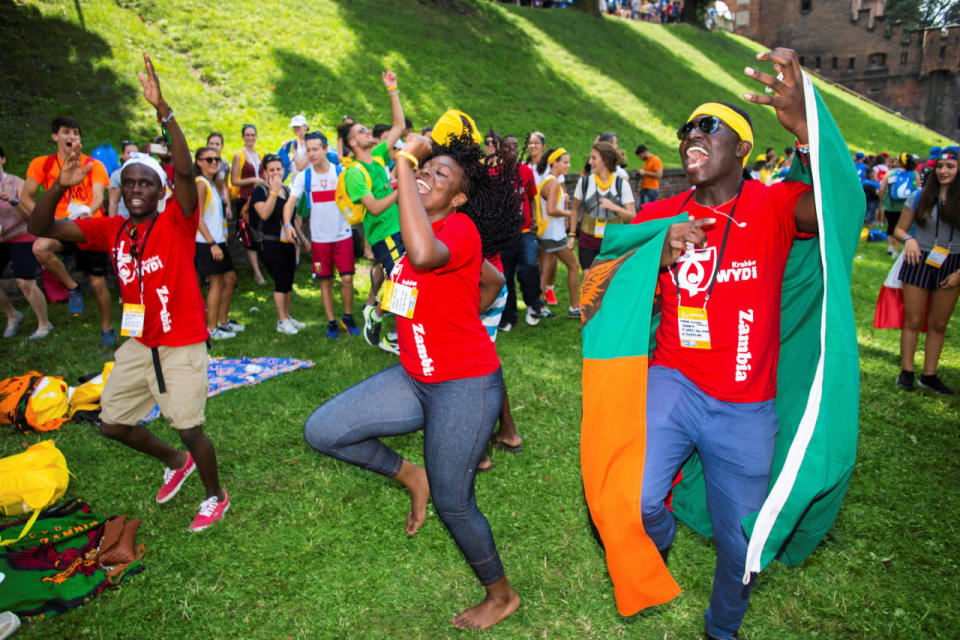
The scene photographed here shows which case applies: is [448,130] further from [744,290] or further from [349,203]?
[349,203]

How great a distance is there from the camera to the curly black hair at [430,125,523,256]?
319 cm

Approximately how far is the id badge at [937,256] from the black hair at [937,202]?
23cm

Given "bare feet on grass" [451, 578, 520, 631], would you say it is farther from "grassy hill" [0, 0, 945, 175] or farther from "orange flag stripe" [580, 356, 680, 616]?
"grassy hill" [0, 0, 945, 175]

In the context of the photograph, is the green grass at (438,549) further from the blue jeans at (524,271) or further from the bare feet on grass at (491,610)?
the blue jeans at (524,271)

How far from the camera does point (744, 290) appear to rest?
259 cm

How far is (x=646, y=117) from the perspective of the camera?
76.0 ft

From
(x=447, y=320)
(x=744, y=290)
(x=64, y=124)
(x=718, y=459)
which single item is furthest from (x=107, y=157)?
(x=718, y=459)

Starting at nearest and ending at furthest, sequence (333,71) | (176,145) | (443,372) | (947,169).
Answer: (443,372) < (176,145) < (947,169) < (333,71)

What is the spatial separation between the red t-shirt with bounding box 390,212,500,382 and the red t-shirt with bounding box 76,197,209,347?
5.46ft

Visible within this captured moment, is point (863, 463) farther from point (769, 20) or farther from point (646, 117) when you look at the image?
point (769, 20)

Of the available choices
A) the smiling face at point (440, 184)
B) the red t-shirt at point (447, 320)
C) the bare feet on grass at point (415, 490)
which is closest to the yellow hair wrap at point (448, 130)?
the smiling face at point (440, 184)

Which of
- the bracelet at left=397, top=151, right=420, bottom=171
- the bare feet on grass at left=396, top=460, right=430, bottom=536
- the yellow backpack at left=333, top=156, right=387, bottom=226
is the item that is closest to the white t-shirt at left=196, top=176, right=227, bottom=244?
the yellow backpack at left=333, top=156, right=387, bottom=226

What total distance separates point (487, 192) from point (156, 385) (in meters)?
2.43

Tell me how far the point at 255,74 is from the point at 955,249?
14.6 meters
